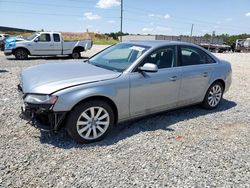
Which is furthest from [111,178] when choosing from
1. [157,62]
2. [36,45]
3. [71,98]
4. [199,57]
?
[36,45]

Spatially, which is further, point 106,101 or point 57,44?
point 57,44

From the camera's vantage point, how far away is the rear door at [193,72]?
4879mm

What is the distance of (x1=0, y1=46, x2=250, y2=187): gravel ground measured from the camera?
9.78 feet

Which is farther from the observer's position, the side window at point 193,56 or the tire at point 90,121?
the side window at point 193,56

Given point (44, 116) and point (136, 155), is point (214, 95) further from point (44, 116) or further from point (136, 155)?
point (44, 116)

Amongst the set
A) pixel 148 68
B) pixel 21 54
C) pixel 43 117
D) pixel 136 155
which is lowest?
pixel 136 155

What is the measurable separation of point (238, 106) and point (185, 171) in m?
3.63

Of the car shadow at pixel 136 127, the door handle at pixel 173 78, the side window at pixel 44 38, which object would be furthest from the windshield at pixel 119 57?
the side window at pixel 44 38

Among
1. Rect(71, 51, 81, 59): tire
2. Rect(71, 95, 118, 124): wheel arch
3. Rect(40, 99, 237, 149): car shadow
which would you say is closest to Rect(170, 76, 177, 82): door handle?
Rect(40, 99, 237, 149): car shadow

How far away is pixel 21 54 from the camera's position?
15648mm

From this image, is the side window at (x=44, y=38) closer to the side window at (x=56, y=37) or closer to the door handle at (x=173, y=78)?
the side window at (x=56, y=37)

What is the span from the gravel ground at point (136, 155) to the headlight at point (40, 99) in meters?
0.68

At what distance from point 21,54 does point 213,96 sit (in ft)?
43.4

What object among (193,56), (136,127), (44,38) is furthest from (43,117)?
(44,38)
